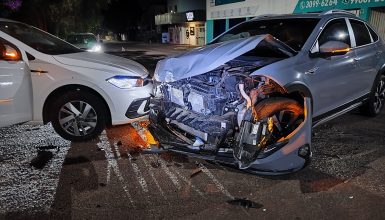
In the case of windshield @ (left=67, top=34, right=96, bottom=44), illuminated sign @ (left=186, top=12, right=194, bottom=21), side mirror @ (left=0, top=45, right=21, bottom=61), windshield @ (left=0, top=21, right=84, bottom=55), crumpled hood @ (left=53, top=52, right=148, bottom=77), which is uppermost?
illuminated sign @ (left=186, top=12, right=194, bottom=21)

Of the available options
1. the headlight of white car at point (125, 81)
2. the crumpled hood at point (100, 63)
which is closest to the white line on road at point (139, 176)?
the headlight of white car at point (125, 81)

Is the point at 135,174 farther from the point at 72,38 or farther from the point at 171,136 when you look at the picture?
the point at 72,38

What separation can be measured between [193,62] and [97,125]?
1.86 meters

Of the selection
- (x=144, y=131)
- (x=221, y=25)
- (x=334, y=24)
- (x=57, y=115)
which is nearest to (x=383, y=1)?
(x=334, y=24)

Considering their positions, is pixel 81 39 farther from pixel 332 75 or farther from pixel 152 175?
pixel 332 75

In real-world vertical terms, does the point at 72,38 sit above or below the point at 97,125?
above

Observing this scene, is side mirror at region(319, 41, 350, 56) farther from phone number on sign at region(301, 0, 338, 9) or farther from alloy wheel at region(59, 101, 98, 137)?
phone number on sign at region(301, 0, 338, 9)

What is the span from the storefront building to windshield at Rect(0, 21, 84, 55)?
56.3 feet

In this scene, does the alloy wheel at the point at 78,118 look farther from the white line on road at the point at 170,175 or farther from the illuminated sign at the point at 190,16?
the illuminated sign at the point at 190,16

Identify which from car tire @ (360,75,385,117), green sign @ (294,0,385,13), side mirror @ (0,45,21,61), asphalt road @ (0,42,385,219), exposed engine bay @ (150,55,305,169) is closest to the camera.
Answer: asphalt road @ (0,42,385,219)

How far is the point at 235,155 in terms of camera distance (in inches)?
139

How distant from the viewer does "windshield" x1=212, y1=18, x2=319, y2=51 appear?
477 centimetres

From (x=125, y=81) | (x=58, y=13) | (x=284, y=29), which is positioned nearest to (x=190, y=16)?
(x=58, y=13)

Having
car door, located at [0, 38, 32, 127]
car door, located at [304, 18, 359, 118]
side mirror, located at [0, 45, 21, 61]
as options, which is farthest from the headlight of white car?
car door, located at [304, 18, 359, 118]
